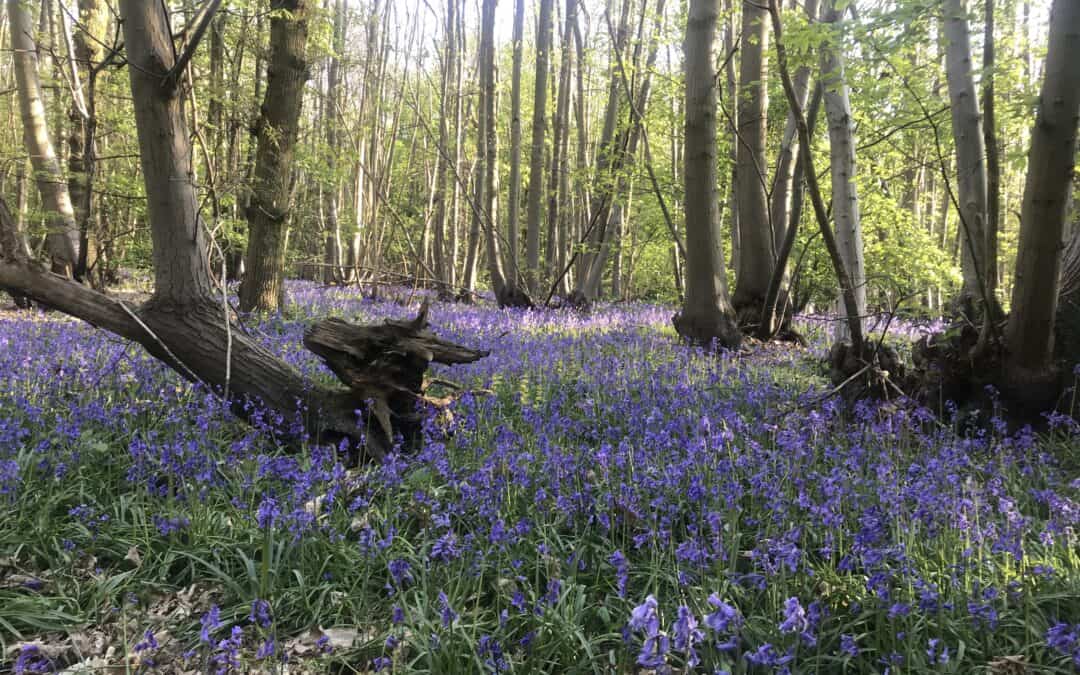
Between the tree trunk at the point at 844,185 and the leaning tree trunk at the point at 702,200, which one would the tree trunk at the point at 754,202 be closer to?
the leaning tree trunk at the point at 702,200

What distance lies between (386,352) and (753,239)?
739 cm

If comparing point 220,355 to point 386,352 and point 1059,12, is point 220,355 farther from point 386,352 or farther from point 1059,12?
point 1059,12

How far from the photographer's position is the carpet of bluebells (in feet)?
7.39

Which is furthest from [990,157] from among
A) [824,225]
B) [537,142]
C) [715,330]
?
[537,142]

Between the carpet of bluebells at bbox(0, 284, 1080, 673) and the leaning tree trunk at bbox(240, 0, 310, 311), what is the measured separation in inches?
185

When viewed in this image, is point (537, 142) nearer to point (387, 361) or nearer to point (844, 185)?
point (844, 185)

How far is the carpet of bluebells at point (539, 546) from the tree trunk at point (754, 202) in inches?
216

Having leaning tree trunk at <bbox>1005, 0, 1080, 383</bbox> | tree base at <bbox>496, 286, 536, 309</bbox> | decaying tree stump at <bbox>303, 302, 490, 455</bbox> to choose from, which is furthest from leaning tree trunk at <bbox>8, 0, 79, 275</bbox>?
leaning tree trunk at <bbox>1005, 0, 1080, 383</bbox>

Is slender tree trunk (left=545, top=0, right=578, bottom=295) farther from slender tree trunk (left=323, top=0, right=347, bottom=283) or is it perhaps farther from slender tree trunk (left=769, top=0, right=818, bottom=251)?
slender tree trunk (left=769, top=0, right=818, bottom=251)

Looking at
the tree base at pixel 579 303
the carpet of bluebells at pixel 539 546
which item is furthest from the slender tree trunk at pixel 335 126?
the carpet of bluebells at pixel 539 546

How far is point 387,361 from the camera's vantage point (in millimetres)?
4492

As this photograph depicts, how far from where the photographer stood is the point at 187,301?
4.48 meters

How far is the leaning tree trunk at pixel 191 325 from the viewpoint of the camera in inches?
169

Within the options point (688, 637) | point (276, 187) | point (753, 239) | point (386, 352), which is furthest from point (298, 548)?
point (753, 239)
